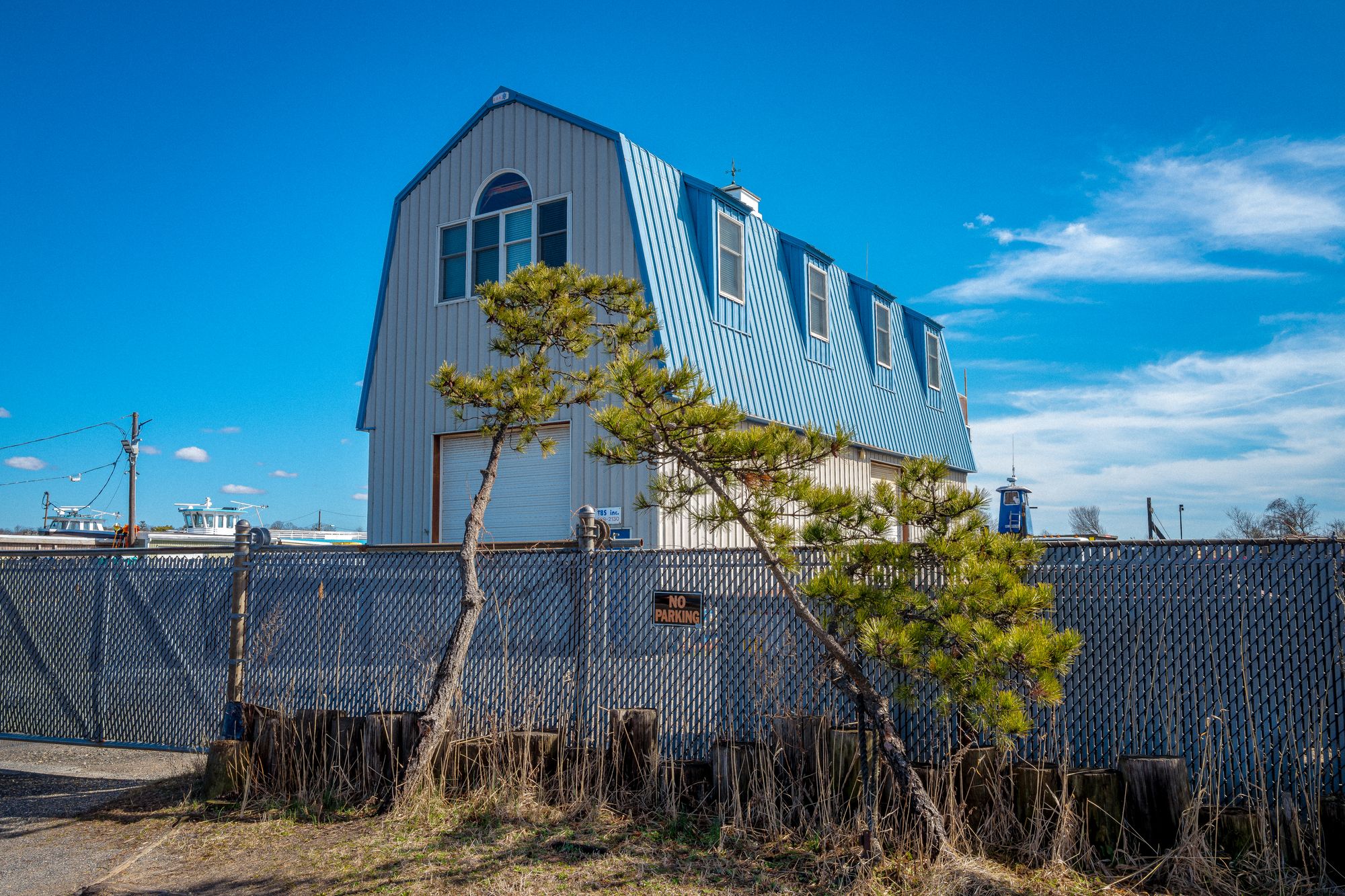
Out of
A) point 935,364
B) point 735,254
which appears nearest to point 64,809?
point 735,254

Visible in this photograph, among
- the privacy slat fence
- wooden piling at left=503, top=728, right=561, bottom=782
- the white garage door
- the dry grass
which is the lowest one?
the dry grass

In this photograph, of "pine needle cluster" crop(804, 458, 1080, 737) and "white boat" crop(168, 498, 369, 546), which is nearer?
"pine needle cluster" crop(804, 458, 1080, 737)

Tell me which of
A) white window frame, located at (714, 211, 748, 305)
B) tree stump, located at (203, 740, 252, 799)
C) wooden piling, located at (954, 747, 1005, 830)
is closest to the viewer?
wooden piling, located at (954, 747, 1005, 830)

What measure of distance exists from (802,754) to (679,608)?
1.20 metres

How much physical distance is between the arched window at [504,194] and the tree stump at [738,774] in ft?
35.3

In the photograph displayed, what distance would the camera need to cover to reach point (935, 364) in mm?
23516

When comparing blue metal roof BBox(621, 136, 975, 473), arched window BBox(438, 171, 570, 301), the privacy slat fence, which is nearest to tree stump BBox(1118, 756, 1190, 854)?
the privacy slat fence

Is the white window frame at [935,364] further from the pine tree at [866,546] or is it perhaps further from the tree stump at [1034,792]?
the tree stump at [1034,792]

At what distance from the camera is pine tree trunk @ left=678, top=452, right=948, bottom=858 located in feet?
16.1

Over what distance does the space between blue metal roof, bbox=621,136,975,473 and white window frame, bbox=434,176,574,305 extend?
1.21 meters

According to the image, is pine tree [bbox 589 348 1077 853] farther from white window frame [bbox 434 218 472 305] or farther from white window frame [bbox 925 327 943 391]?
white window frame [bbox 925 327 943 391]

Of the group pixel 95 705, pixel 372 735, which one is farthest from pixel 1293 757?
pixel 95 705

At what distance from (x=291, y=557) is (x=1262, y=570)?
6.53 m

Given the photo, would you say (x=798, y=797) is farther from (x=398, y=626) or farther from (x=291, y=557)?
(x=291, y=557)
